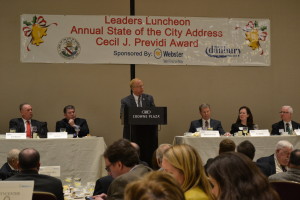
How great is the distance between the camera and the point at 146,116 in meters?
6.39

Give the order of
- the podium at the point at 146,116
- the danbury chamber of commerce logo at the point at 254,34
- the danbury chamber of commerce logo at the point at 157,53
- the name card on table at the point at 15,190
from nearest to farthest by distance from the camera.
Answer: the name card on table at the point at 15,190 < the podium at the point at 146,116 < the danbury chamber of commerce logo at the point at 157,53 < the danbury chamber of commerce logo at the point at 254,34

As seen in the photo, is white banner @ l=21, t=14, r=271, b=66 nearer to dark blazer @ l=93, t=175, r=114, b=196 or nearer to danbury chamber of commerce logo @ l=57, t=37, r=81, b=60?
danbury chamber of commerce logo @ l=57, t=37, r=81, b=60

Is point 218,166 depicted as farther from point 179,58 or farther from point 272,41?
point 272,41

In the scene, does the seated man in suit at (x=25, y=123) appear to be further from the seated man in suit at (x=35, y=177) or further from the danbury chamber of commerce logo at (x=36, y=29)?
the seated man in suit at (x=35, y=177)

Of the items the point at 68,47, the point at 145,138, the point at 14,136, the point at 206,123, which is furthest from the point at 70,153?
the point at 68,47

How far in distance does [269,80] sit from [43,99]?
4249 mm

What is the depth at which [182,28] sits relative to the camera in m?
8.83

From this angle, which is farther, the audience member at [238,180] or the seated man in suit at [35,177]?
the seated man in suit at [35,177]

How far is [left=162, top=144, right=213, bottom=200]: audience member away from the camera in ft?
8.34

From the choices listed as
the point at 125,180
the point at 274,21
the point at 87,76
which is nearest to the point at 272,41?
the point at 274,21

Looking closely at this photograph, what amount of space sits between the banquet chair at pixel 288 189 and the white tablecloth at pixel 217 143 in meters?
3.12

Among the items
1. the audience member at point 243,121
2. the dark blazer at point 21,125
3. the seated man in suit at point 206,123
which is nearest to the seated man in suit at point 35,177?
the dark blazer at point 21,125

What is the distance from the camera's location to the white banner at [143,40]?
8586mm

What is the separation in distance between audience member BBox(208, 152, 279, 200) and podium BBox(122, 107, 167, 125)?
4.21 meters
